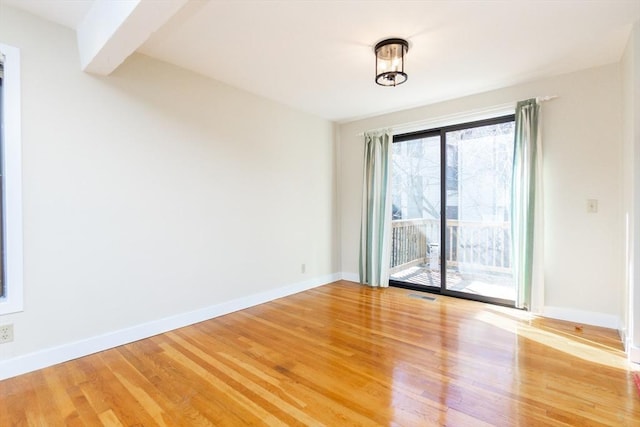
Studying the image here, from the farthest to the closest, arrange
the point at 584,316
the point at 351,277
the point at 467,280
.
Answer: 1. the point at 351,277
2. the point at 467,280
3. the point at 584,316

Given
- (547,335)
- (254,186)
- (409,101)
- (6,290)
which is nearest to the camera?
(6,290)

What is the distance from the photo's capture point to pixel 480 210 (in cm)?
384

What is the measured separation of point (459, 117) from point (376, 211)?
1643 mm

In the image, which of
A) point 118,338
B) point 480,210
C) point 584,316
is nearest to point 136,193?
point 118,338

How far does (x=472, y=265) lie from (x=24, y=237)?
177 inches

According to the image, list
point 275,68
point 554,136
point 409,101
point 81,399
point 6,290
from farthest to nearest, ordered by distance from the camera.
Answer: point 409,101, point 554,136, point 275,68, point 6,290, point 81,399

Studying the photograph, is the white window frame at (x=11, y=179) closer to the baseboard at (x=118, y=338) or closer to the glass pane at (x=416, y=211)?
the baseboard at (x=118, y=338)

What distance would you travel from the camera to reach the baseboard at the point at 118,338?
7.02 ft

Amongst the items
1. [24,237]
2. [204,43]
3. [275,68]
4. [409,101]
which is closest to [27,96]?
[24,237]

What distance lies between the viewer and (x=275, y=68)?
9.87ft

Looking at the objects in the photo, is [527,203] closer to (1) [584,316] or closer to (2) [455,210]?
(2) [455,210]

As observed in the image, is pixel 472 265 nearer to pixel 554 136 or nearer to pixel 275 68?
pixel 554 136

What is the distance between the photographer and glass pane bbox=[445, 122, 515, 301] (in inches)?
144

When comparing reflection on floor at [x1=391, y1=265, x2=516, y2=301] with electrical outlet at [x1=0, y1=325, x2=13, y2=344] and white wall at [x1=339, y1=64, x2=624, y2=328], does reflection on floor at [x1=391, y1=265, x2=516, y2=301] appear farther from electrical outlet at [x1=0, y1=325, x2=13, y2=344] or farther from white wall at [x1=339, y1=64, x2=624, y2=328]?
electrical outlet at [x1=0, y1=325, x2=13, y2=344]
